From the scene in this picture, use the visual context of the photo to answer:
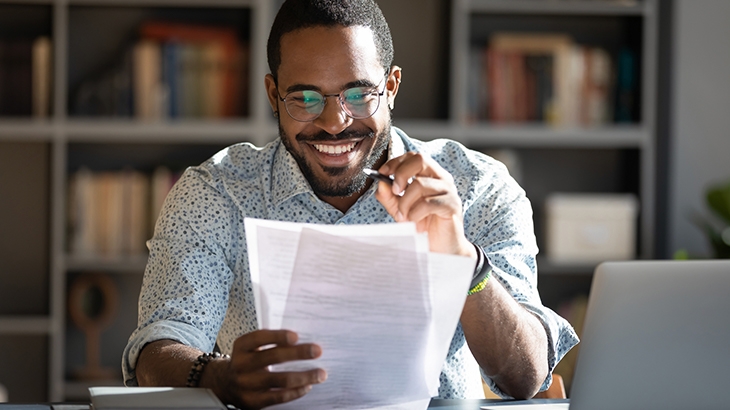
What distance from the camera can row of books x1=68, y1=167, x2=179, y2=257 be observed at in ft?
10.3

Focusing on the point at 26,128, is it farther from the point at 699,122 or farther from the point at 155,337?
the point at 699,122

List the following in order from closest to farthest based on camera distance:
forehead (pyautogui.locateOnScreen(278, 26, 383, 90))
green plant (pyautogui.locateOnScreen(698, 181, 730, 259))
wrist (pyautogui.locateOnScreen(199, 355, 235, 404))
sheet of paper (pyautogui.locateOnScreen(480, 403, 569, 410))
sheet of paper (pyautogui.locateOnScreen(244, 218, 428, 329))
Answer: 1. sheet of paper (pyautogui.locateOnScreen(244, 218, 428, 329))
2. wrist (pyautogui.locateOnScreen(199, 355, 235, 404))
3. sheet of paper (pyautogui.locateOnScreen(480, 403, 569, 410))
4. forehead (pyautogui.locateOnScreen(278, 26, 383, 90))
5. green plant (pyautogui.locateOnScreen(698, 181, 730, 259))

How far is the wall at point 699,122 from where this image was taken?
3246 millimetres

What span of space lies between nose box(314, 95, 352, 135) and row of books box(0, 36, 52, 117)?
1.95 m

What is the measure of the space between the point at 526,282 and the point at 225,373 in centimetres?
60

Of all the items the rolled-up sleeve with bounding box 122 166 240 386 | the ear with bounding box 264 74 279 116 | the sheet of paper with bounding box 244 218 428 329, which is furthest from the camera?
the ear with bounding box 264 74 279 116

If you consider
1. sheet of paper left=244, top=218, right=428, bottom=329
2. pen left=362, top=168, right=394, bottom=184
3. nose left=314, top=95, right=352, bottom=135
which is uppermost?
nose left=314, top=95, right=352, bottom=135

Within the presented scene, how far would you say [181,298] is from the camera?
4.56 feet

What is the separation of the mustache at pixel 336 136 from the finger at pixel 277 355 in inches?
21.7

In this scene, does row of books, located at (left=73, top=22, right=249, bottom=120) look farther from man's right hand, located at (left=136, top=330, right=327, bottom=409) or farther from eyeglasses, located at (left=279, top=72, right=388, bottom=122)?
man's right hand, located at (left=136, top=330, right=327, bottom=409)

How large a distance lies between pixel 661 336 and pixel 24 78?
8.79 ft

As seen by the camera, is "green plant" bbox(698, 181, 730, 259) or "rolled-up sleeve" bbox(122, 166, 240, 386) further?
"green plant" bbox(698, 181, 730, 259)

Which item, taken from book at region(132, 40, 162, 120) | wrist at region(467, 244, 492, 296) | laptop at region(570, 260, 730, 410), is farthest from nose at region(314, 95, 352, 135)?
book at region(132, 40, 162, 120)

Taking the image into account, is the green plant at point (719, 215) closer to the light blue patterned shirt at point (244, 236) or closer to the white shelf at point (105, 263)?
the light blue patterned shirt at point (244, 236)
